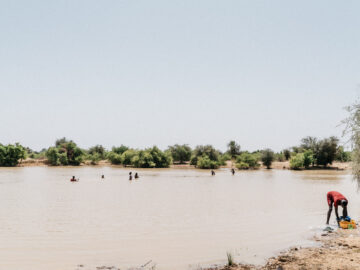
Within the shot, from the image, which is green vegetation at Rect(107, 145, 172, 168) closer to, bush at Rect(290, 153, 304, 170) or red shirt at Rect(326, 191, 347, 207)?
bush at Rect(290, 153, 304, 170)

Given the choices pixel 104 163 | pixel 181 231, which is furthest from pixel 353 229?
pixel 104 163

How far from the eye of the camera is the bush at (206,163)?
93.2 metres

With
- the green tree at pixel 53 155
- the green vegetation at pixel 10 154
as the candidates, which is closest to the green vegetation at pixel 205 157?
the green tree at pixel 53 155

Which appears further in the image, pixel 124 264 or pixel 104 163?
pixel 104 163

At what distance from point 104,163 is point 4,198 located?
305 feet

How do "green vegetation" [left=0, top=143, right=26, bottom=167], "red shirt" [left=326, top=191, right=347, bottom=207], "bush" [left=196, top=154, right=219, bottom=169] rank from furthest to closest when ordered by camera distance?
"green vegetation" [left=0, top=143, right=26, bottom=167] → "bush" [left=196, top=154, right=219, bottom=169] → "red shirt" [left=326, top=191, right=347, bottom=207]

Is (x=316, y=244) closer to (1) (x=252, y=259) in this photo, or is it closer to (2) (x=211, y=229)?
(1) (x=252, y=259)

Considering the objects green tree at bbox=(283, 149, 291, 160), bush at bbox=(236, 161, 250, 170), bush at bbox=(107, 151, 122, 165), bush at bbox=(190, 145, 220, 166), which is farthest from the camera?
green tree at bbox=(283, 149, 291, 160)

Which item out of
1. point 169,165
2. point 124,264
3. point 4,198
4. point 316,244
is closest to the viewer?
point 124,264

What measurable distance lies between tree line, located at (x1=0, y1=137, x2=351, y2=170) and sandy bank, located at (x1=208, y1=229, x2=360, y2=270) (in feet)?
254

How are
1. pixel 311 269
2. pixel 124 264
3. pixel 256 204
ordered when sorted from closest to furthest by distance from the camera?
1. pixel 311 269
2. pixel 124 264
3. pixel 256 204

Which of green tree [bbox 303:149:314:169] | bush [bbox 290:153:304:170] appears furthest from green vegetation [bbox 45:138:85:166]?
green tree [bbox 303:149:314:169]

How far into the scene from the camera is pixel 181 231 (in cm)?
1479

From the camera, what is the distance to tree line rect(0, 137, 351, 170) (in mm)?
88312
